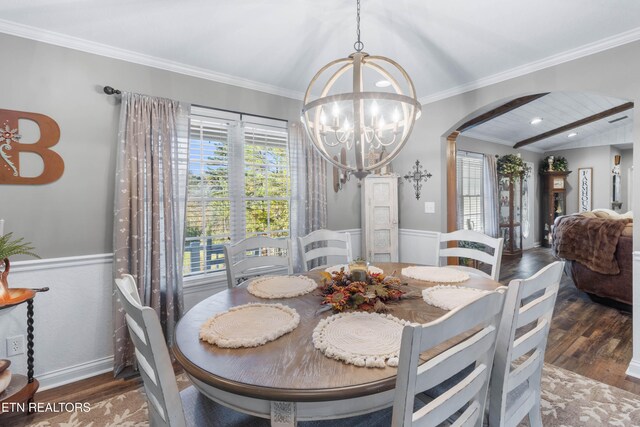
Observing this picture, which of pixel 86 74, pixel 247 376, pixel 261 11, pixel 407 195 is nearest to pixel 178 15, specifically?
pixel 261 11

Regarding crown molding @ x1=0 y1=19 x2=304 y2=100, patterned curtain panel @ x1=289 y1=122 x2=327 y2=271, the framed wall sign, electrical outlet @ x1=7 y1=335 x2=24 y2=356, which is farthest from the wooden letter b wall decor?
the framed wall sign

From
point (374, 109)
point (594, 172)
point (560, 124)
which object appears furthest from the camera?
point (594, 172)

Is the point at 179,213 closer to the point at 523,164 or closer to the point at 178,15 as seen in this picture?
the point at 178,15

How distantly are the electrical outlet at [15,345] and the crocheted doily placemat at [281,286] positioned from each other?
1689mm

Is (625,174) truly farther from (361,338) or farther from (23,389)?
(23,389)

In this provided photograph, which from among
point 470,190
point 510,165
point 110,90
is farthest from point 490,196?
point 110,90

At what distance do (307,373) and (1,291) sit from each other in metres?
1.94

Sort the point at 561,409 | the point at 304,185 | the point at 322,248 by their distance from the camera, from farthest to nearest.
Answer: the point at 304,185 < the point at 322,248 < the point at 561,409

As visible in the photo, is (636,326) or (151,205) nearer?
(636,326)

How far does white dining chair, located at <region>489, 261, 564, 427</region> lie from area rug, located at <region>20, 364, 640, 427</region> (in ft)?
2.93

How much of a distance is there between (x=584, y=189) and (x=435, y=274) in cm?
763

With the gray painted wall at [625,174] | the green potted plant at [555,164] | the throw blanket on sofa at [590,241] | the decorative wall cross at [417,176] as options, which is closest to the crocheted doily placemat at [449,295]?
the decorative wall cross at [417,176]

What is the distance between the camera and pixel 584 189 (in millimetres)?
7281

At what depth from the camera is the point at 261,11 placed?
199 centimetres
